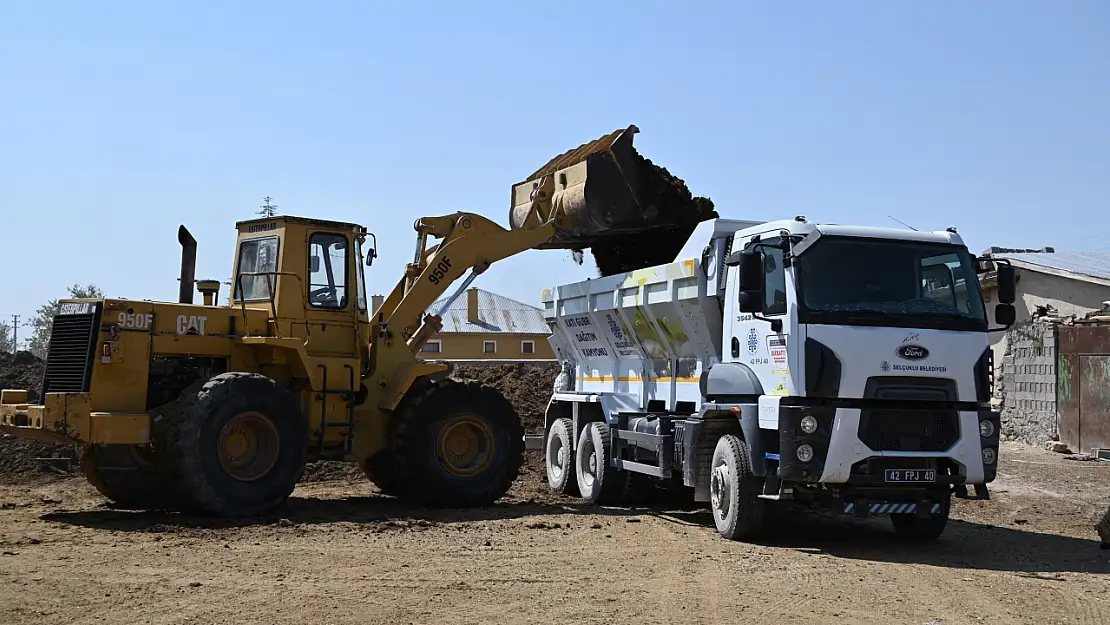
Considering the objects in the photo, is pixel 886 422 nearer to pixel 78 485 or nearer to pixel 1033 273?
pixel 78 485

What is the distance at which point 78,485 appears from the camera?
1628cm

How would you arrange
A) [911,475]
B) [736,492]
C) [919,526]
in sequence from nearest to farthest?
[911,475] → [736,492] → [919,526]

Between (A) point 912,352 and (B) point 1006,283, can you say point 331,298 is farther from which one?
(B) point 1006,283

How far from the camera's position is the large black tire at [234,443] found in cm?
1199

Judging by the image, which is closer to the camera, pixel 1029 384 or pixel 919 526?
pixel 919 526

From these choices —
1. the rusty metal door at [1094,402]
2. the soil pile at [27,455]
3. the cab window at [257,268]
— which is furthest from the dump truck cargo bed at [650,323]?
the rusty metal door at [1094,402]

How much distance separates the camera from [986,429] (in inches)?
423

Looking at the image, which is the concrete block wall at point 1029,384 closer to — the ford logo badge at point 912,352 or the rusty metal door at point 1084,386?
the rusty metal door at point 1084,386

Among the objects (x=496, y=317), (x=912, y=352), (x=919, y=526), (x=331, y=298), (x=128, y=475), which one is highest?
(x=496, y=317)

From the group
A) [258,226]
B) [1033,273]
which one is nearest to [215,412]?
[258,226]

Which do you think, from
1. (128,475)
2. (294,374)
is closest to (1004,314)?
(294,374)

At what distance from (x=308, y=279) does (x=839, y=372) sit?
655 cm

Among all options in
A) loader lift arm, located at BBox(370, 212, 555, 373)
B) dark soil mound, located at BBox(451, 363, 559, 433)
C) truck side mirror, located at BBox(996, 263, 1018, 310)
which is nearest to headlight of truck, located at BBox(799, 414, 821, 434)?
truck side mirror, located at BBox(996, 263, 1018, 310)

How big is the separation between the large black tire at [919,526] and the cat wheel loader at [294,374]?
4.65 m
